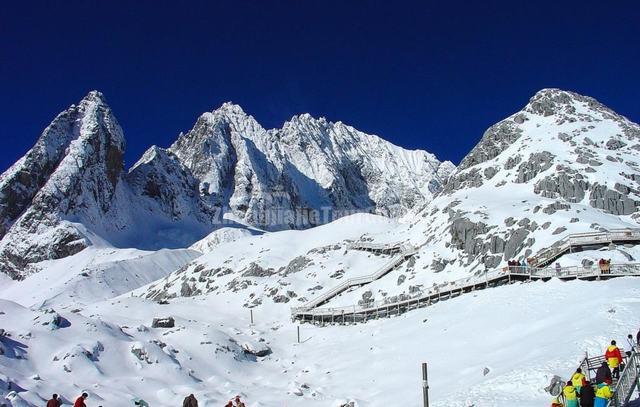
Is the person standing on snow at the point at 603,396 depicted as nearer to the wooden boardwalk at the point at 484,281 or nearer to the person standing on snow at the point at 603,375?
the person standing on snow at the point at 603,375

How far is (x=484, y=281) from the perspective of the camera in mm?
53750

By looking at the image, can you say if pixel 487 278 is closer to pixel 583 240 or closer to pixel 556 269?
pixel 556 269

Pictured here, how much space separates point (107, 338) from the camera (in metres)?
46.0

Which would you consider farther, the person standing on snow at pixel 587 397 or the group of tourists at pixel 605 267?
the group of tourists at pixel 605 267

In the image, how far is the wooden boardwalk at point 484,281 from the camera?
45.5 meters

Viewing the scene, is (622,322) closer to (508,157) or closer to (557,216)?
(557,216)

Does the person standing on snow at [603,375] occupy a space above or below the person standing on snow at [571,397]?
above

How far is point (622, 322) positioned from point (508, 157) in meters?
68.5

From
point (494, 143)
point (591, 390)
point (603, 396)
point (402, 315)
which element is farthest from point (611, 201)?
point (603, 396)

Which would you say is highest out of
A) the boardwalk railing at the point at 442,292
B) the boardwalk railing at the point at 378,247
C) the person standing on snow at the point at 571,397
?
the boardwalk railing at the point at 378,247

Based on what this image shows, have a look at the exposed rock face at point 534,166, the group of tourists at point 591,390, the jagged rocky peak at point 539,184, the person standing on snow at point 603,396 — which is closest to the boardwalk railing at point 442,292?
the jagged rocky peak at point 539,184

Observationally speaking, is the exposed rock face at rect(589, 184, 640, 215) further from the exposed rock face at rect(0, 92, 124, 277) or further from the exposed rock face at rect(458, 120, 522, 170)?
the exposed rock face at rect(0, 92, 124, 277)

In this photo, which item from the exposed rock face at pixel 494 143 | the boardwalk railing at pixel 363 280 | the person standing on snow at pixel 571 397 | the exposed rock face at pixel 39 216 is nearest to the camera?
the person standing on snow at pixel 571 397

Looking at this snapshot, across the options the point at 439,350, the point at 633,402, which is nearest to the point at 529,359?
the point at 633,402
